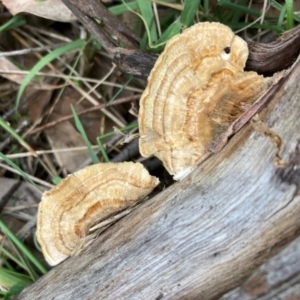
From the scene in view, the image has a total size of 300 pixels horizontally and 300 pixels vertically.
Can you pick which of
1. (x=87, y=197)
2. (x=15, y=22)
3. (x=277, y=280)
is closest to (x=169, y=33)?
(x=87, y=197)

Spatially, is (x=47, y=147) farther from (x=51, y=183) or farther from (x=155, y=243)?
(x=155, y=243)

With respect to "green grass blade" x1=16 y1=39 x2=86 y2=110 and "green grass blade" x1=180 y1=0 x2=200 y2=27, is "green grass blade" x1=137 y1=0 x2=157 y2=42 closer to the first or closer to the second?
"green grass blade" x1=180 y1=0 x2=200 y2=27

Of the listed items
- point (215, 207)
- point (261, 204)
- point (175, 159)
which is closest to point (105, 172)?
point (175, 159)

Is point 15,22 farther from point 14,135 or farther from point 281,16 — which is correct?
point 281,16

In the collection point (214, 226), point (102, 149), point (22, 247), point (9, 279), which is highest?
point (214, 226)

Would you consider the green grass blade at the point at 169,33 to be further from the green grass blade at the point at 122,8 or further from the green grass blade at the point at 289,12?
the green grass blade at the point at 289,12

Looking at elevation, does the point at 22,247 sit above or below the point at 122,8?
below

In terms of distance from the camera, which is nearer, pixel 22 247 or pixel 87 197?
pixel 87 197
